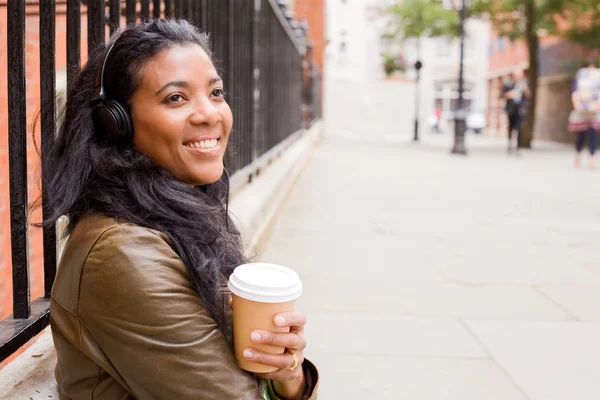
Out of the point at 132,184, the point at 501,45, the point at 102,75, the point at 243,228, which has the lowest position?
the point at 243,228

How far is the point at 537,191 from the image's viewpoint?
353 inches

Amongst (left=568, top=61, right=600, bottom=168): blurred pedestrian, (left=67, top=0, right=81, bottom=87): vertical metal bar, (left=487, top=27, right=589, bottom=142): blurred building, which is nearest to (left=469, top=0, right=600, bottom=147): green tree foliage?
(left=487, top=27, right=589, bottom=142): blurred building

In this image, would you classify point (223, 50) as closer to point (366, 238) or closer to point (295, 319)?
point (366, 238)

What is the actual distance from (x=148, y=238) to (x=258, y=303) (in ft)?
0.84

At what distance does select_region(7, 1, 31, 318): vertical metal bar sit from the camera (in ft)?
5.65

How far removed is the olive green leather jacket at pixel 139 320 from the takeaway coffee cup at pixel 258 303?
0.12ft

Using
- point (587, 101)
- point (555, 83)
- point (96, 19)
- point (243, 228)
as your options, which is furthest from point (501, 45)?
point (96, 19)

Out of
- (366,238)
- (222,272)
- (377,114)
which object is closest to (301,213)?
(366,238)

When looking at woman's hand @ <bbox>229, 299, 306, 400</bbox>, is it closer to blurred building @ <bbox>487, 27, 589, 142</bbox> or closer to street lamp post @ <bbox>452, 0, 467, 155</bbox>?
street lamp post @ <bbox>452, 0, 467, 155</bbox>

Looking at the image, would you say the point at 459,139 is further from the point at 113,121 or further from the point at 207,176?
the point at 113,121

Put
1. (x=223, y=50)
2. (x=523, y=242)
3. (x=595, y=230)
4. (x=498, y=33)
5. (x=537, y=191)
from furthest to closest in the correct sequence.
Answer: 1. (x=498, y=33)
2. (x=537, y=191)
3. (x=595, y=230)
4. (x=523, y=242)
5. (x=223, y=50)

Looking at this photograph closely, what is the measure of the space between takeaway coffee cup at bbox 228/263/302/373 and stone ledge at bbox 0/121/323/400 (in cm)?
73

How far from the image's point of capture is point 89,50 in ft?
7.01

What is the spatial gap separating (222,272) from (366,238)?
3.96 m
